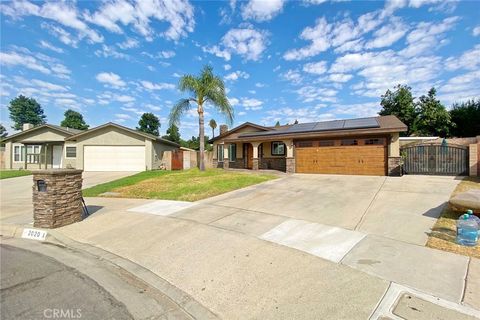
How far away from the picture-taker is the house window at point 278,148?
20.4 m

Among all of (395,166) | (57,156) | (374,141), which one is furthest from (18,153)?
(395,166)

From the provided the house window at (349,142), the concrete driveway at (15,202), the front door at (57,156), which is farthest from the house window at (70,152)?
the house window at (349,142)

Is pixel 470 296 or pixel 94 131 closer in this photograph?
pixel 470 296

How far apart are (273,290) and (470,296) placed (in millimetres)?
2483

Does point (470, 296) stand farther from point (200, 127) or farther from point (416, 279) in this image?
point (200, 127)

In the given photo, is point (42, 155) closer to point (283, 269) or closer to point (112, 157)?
point (112, 157)

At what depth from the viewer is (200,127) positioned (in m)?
18.3

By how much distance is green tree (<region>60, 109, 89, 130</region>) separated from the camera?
6461cm

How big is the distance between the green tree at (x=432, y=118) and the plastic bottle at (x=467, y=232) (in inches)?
1166

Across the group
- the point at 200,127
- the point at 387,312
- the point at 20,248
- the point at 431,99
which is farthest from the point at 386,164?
the point at 431,99

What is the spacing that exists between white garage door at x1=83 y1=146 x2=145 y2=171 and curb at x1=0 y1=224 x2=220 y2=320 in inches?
641

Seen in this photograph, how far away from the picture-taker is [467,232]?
15.9ft

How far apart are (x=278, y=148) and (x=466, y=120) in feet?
77.7

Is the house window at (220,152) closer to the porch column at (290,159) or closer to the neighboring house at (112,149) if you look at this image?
the neighboring house at (112,149)
